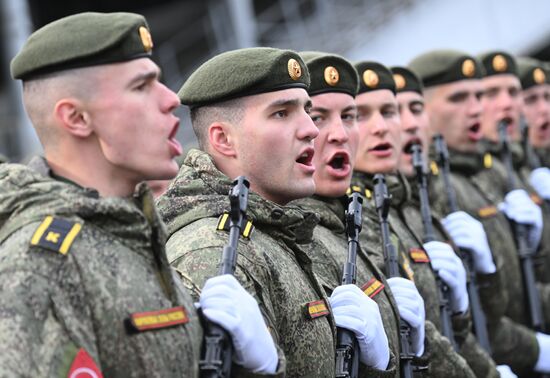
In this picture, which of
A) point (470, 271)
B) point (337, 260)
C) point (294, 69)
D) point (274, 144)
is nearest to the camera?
point (274, 144)

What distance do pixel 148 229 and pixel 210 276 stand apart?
1.94ft

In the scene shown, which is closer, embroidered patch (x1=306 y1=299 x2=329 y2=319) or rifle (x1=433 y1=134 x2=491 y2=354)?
embroidered patch (x1=306 y1=299 x2=329 y2=319)

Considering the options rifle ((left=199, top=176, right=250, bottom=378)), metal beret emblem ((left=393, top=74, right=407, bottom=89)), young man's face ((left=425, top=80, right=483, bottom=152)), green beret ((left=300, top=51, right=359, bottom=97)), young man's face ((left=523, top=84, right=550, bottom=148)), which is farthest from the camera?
young man's face ((left=523, top=84, right=550, bottom=148))

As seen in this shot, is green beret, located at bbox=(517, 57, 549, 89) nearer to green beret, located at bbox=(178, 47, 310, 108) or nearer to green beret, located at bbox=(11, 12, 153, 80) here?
green beret, located at bbox=(178, 47, 310, 108)

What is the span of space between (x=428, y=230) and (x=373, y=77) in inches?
30.8

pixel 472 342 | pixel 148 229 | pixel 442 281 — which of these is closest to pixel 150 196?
pixel 148 229

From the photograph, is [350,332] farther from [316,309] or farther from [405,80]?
[405,80]

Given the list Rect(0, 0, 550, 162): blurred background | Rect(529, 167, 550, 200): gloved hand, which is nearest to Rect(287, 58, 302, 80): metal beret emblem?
Rect(529, 167, 550, 200): gloved hand

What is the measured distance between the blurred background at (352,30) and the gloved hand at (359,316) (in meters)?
9.23

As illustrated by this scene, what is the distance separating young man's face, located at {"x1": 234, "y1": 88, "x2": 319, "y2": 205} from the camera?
14.7ft

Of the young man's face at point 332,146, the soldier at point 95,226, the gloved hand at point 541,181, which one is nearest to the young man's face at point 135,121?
the soldier at point 95,226

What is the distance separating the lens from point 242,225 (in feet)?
13.5

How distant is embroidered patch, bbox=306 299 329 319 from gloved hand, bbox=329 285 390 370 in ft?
0.60

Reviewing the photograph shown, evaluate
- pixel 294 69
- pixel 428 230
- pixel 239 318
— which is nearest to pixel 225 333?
pixel 239 318
